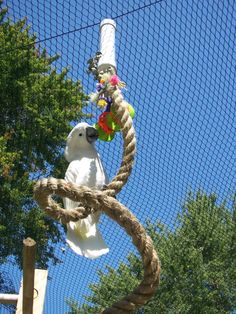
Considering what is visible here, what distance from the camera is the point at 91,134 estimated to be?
1229 mm

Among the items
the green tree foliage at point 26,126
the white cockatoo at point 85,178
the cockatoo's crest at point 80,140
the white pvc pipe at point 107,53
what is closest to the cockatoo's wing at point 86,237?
the white cockatoo at point 85,178

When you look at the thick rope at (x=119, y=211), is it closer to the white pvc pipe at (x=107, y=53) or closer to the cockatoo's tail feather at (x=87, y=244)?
the cockatoo's tail feather at (x=87, y=244)

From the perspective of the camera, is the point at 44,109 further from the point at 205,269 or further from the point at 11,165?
the point at 205,269

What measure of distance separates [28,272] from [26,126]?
3.33 m

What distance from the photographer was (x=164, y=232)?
4.83 metres

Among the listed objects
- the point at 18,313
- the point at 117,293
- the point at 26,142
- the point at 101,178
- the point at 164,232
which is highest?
the point at 26,142

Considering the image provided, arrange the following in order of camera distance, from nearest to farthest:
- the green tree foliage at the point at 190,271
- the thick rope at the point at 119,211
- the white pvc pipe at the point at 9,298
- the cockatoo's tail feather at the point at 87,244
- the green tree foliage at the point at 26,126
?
the thick rope at the point at 119,211 → the cockatoo's tail feather at the point at 87,244 → the white pvc pipe at the point at 9,298 → the green tree foliage at the point at 26,126 → the green tree foliage at the point at 190,271

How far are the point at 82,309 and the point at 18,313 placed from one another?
4.97 meters

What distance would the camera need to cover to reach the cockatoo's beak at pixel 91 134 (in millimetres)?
1226

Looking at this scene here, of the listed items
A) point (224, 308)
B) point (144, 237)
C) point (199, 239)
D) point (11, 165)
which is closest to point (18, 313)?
point (144, 237)

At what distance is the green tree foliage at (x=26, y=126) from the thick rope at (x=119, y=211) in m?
2.91

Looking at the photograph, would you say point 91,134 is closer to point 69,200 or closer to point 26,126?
point 69,200

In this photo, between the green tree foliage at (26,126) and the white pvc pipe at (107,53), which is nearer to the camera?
the white pvc pipe at (107,53)

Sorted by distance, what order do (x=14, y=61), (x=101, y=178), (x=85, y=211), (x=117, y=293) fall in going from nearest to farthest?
(x=85, y=211) < (x=101, y=178) < (x=14, y=61) < (x=117, y=293)
